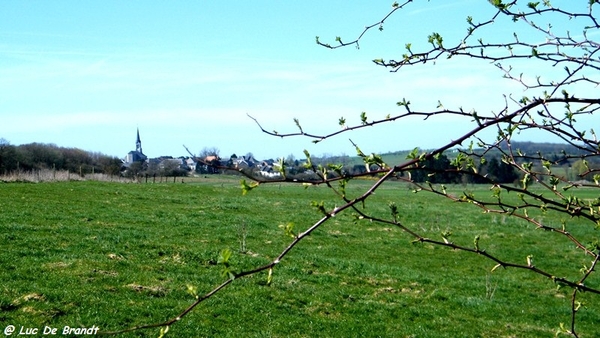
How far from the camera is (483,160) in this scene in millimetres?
2611

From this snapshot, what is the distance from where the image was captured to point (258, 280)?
40.2 feet

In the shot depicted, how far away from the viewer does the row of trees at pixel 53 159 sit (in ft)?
147

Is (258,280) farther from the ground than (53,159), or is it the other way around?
(53,159)

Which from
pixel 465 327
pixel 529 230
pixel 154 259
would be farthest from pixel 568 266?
pixel 154 259

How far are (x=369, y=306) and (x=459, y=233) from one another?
582 inches

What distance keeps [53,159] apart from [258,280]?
151 feet

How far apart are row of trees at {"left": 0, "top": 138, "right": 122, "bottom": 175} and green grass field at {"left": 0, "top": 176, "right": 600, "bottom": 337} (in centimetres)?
2260

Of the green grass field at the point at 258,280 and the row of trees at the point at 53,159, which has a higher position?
the row of trees at the point at 53,159

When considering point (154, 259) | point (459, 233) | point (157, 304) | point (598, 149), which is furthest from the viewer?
point (459, 233)

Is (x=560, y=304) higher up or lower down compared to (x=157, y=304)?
lower down

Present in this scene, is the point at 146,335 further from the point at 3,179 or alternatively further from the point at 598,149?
the point at 3,179

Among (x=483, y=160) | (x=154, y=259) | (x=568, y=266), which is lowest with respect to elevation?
(x=568, y=266)

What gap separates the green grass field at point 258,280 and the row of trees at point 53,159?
22604 millimetres

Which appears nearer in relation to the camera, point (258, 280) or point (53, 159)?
point (258, 280)
